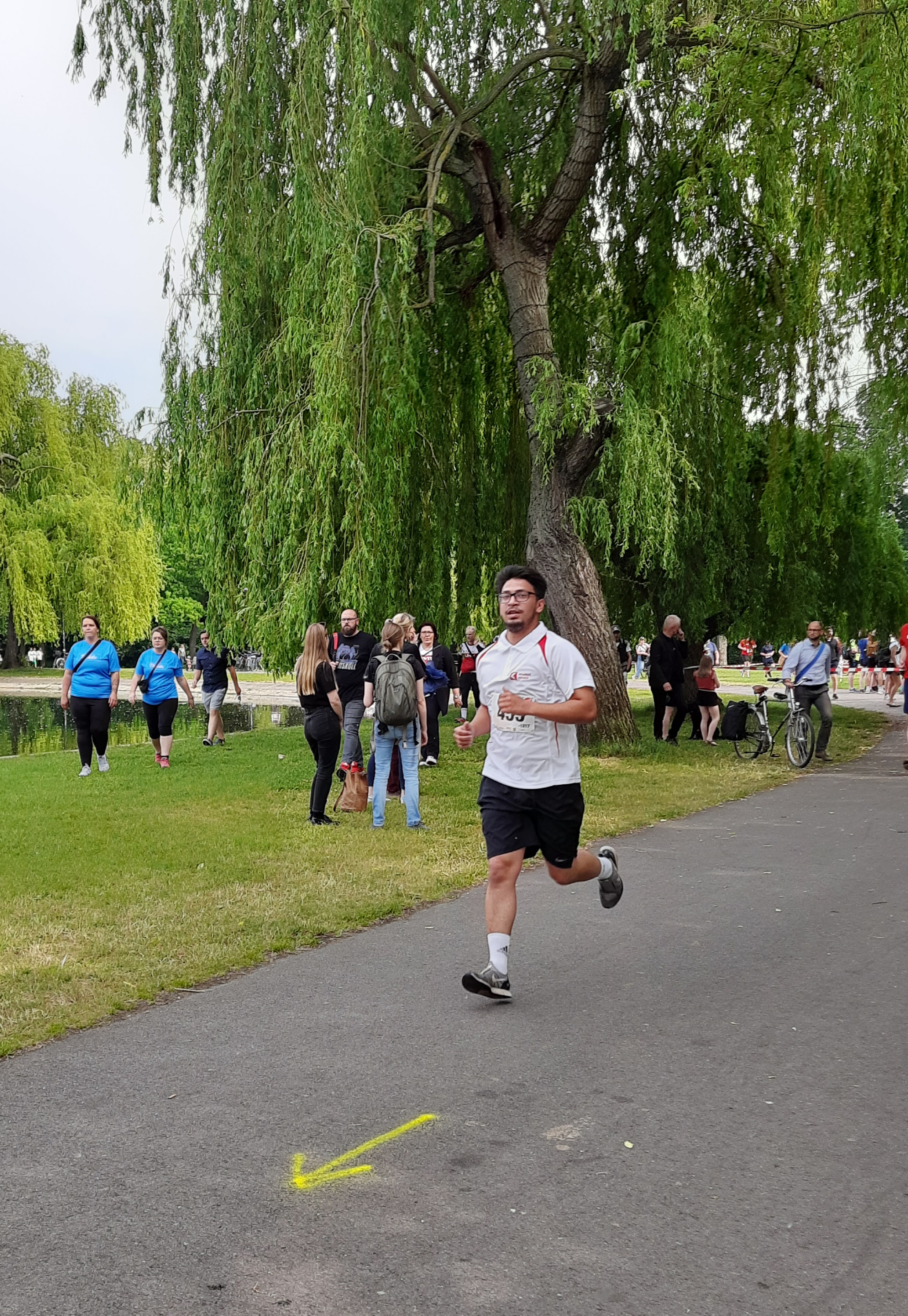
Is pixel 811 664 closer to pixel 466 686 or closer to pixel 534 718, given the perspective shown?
pixel 466 686

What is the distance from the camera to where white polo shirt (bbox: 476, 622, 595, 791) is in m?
5.66

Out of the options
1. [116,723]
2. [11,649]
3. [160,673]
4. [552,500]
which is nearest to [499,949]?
[160,673]

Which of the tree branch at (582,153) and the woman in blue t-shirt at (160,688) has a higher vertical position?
the tree branch at (582,153)

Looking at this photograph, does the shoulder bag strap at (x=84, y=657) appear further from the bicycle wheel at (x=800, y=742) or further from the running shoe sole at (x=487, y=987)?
the running shoe sole at (x=487, y=987)

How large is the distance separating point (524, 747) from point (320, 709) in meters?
5.36

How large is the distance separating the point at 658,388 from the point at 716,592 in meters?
5.57

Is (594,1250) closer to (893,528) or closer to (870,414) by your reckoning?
(870,414)

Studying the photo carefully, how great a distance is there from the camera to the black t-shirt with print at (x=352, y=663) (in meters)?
11.7

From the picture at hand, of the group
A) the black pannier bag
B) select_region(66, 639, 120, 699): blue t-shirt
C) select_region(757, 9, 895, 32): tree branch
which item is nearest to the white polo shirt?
select_region(66, 639, 120, 699): blue t-shirt

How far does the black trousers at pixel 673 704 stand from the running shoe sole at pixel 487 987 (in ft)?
42.4

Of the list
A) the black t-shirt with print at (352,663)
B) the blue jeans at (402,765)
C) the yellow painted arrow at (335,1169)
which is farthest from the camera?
the black t-shirt with print at (352,663)

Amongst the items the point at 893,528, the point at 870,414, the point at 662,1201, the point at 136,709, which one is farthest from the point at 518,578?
the point at 136,709

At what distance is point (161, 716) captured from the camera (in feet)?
51.8

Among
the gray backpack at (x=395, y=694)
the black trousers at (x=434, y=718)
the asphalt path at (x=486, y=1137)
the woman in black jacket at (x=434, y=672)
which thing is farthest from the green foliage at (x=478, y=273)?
the asphalt path at (x=486, y=1137)
